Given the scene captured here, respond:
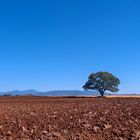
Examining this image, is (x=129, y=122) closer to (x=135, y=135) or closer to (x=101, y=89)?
(x=135, y=135)

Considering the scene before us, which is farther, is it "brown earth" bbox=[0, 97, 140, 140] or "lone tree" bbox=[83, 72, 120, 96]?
"lone tree" bbox=[83, 72, 120, 96]

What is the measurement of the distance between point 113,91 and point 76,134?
102 metres

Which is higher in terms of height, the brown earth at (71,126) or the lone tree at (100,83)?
the lone tree at (100,83)

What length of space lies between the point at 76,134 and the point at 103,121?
7.63ft

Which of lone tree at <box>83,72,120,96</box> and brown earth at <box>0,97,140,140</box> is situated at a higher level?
lone tree at <box>83,72,120,96</box>

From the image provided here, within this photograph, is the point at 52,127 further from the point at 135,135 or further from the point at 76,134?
the point at 135,135

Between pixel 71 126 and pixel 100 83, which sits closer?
pixel 71 126

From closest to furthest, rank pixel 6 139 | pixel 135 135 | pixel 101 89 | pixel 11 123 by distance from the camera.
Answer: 1. pixel 6 139
2. pixel 135 135
3. pixel 11 123
4. pixel 101 89

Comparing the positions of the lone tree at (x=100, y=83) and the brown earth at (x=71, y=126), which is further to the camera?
the lone tree at (x=100, y=83)

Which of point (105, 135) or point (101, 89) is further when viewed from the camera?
point (101, 89)

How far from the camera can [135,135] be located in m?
15.1

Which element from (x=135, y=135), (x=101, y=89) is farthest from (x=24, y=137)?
(x=101, y=89)

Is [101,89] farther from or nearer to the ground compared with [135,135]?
farther from the ground

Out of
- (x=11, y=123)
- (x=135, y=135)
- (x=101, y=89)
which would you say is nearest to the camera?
(x=135, y=135)
